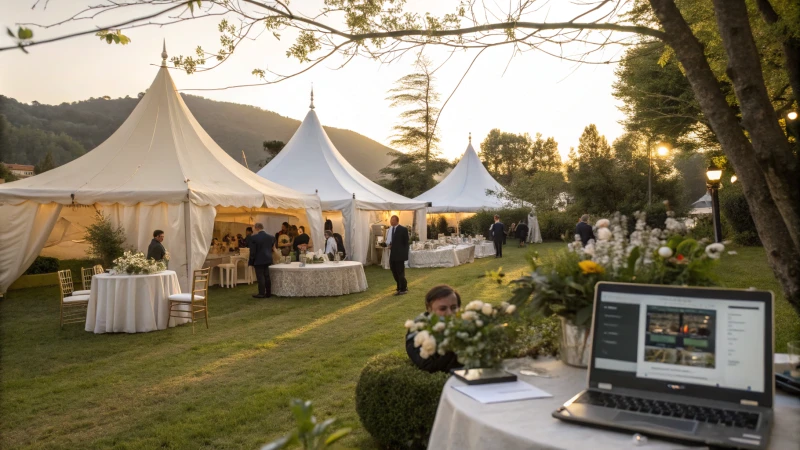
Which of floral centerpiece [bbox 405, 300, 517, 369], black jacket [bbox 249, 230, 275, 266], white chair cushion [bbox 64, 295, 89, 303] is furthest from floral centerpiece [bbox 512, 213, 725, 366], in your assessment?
black jacket [bbox 249, 230, 275, 266]

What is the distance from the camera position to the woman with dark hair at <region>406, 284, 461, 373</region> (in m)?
3.46

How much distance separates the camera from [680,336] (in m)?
1.91

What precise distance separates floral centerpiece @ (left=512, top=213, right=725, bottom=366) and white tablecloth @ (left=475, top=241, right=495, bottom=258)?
19.3 m

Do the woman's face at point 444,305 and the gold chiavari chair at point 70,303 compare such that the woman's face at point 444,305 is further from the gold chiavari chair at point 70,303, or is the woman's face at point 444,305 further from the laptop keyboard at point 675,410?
the gold chiavari chair at point 70,303

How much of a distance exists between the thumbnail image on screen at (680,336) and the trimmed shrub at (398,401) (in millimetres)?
1642

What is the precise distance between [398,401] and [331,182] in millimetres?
14861

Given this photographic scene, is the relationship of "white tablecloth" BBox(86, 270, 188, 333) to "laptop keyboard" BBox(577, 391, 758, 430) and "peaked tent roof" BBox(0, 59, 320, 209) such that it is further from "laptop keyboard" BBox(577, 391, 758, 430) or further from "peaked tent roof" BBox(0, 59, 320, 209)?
"laptop keyboard" BBox(577, 391, 758, 430)

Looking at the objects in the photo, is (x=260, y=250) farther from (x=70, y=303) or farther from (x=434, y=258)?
(x=434, y=258)

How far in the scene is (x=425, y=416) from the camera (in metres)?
3.40

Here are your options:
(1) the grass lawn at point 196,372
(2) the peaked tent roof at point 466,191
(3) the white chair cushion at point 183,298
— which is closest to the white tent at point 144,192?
(1) the grass lawn at point 196,372

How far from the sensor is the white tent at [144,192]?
445 inches

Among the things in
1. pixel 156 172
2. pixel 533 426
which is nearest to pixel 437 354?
pixel 533 426

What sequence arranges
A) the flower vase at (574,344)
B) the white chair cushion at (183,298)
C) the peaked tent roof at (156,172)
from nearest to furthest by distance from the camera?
the flower vase at (574,344), the white chair cushion at (183,298), the peaked tent roof at (156,172)

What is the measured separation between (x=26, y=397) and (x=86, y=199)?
6.75 m
